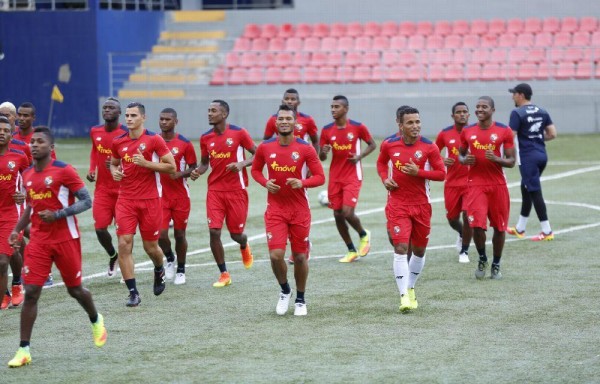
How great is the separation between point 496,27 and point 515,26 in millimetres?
610

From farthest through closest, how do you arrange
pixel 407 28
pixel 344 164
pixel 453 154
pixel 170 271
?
pixel 407 28, pixel 344 164, pixel 453 154, pixel 170 271

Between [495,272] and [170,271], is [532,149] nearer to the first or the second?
[495,272]

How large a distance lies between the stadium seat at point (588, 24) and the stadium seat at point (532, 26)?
129cm

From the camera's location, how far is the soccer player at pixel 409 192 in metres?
12.2

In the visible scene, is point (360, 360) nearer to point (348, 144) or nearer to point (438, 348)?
point (438, 348)

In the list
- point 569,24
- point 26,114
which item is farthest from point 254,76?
point 26,114

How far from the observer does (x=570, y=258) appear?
50.7 ft

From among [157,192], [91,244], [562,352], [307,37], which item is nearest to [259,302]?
[157,192]

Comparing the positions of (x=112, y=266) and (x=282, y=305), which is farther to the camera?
(x=112, y=266)

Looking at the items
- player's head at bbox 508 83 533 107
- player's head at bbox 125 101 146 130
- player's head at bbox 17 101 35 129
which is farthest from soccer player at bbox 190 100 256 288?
player's head at bbox 508 83 533 107

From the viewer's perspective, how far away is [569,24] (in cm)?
3666

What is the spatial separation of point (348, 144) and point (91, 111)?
73.1 ft

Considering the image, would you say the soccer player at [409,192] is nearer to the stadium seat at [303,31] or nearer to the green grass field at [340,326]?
the green grass field at [340,326]

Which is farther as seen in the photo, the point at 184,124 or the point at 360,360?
the point at 184,124
